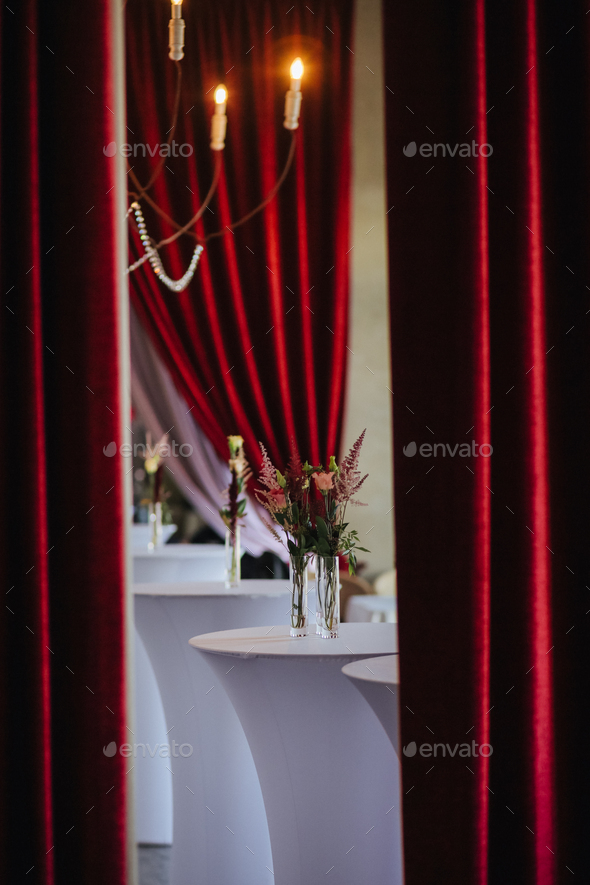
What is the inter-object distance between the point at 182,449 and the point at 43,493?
10.1 ft

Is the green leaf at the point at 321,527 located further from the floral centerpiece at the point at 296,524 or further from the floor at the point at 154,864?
the floor at the point at 154,864

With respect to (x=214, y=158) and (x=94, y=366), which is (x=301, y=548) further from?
(x=214, y=158)

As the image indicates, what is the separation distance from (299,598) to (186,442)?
86.1 inches

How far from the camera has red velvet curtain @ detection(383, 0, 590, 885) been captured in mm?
1262

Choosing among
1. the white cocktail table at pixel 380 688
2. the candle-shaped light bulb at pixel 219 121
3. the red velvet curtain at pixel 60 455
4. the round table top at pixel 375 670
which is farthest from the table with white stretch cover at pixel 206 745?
the candle-shaped light bulb at pixel 219 121

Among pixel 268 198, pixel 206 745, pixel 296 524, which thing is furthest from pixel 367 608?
pixel 296 524

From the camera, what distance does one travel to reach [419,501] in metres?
→ 1.27

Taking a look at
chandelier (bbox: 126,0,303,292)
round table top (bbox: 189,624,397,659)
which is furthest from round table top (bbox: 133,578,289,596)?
chandelier (bbox: 126,0,303,292)

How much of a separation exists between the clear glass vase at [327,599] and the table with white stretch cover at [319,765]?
15cm

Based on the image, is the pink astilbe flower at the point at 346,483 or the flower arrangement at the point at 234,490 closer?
the pink astilbe flower at the point at 346,483

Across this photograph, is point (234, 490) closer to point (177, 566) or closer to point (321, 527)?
point (177, 566)

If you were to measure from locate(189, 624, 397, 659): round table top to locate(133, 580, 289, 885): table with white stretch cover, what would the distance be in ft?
1.12

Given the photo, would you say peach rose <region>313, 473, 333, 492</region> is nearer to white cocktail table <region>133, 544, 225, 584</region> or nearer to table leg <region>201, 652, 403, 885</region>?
table leg <region>201, 652, 403, 885</region>

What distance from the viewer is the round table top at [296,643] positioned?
2.01m
